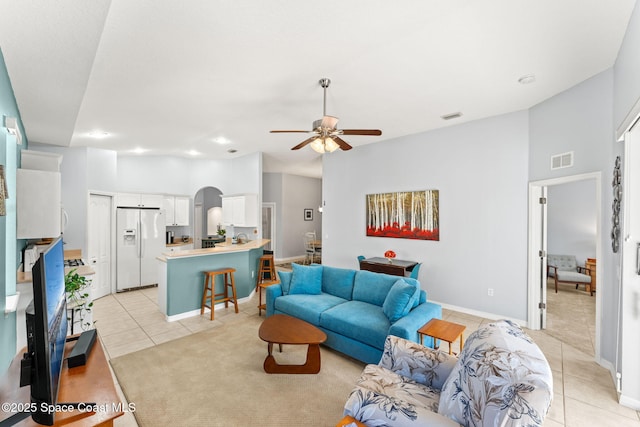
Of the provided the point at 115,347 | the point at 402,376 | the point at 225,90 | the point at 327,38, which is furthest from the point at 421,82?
the point at 115,347

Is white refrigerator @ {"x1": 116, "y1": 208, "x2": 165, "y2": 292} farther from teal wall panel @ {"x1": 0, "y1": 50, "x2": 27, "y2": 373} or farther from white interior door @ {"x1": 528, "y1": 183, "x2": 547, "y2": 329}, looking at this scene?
white interior door @ {"x1": 528, "y1": 183, "x2": 547, "y2": 329}

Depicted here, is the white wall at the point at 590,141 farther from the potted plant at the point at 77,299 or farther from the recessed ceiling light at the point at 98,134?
the recessed ceiling light at the point at 98,134

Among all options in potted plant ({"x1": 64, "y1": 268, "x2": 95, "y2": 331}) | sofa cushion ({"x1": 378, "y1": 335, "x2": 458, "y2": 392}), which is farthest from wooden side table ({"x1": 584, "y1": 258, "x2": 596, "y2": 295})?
potted plant ({"x1": 64, "y1": 268, "x2": 95, "y2": 331})

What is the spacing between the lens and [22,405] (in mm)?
1120

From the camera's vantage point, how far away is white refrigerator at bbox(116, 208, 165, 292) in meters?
5.89

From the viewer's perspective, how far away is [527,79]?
322 centimetres

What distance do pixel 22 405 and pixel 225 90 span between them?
3.18 meters

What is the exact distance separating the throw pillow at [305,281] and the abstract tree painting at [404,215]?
7.03 ft

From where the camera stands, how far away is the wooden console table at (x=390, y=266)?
4.71m

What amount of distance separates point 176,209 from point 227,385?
220 inches

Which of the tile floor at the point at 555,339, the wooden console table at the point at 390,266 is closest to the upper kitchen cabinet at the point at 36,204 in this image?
the tile floor at the point at 555,339

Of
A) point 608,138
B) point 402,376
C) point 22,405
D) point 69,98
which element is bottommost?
point 402,376

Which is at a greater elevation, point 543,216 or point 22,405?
point 543,216

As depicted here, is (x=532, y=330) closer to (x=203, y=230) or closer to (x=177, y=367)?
(x=177, y=367)
